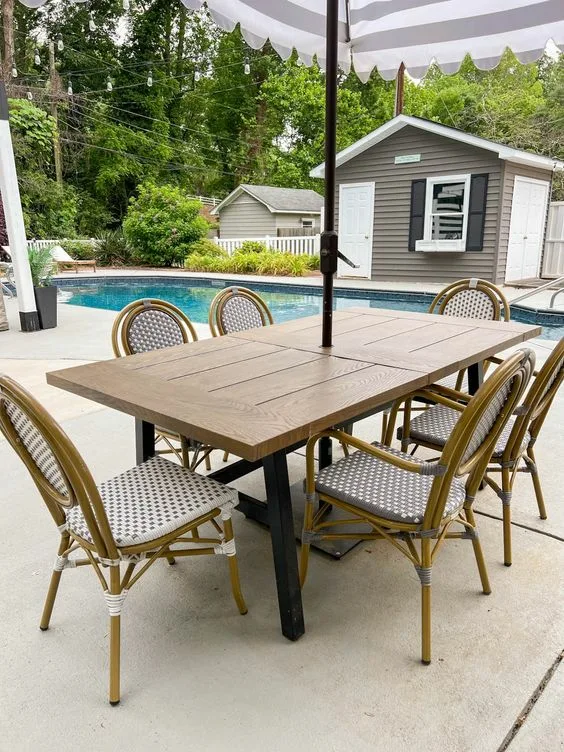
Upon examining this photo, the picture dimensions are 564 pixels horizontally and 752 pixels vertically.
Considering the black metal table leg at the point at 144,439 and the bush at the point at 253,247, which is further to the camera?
the bush at the point at 253,247

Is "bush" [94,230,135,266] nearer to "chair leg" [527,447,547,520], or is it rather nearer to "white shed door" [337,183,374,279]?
"white shed door" [337,183,374,279]

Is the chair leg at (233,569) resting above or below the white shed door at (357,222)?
below

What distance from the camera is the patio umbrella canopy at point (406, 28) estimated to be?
2658mm

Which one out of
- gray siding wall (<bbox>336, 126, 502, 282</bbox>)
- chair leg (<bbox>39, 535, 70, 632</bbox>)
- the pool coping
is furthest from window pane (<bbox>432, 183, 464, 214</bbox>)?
chair leg (<bbox>39, 535, 70, 632</bbox>)

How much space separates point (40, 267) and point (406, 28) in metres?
4.47

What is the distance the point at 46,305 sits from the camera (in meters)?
6.03

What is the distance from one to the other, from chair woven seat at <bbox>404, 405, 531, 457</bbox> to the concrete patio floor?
40 cm

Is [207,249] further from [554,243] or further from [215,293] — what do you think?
[554,243]

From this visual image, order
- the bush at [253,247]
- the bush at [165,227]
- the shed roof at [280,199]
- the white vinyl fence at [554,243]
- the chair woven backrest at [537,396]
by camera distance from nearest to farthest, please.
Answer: the chair woven backrest at [537,396]
the white vinyl fence at [554,243]
the bush at [253,247]
the bush at [165,227]
the shed roof at [280,199]

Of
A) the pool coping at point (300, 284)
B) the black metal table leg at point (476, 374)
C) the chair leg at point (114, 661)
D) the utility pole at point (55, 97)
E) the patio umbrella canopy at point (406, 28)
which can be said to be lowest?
the chair leg at point (114, 661)

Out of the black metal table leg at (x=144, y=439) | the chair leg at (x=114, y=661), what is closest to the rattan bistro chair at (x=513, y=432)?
the black metal table leg at (x=144, y=439)

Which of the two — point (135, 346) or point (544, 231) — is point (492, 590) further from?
point (544, 231)

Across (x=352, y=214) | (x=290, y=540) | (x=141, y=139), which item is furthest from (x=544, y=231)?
(x=141, y=139)

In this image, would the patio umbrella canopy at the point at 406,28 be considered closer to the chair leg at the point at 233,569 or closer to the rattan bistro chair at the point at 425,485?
the rattan bistro chair at the point at 425,485
